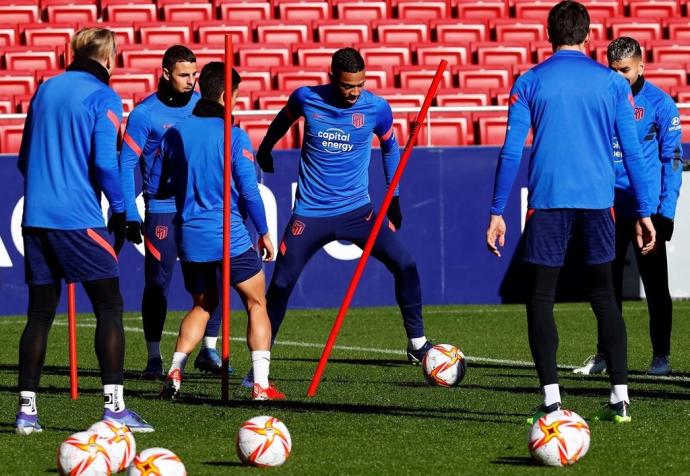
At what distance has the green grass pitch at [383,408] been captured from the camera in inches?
247

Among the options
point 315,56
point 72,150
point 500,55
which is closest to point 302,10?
point 315,56

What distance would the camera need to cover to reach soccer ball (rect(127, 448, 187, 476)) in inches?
216

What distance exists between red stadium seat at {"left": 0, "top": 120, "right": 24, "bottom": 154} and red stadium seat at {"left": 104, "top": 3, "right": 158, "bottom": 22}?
14.4 feet

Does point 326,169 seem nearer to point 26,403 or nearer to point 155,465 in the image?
point 26,403

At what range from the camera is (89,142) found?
7.01m

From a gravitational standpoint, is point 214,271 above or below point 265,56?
above

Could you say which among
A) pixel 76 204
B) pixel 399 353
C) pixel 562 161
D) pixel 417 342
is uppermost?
pixel 562 161

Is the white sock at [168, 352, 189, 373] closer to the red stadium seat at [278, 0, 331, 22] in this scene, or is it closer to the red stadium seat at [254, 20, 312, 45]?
the red stadium seat at [254, 20, 312, 45]

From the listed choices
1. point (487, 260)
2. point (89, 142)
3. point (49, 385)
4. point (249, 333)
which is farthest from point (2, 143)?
point (89, 142)

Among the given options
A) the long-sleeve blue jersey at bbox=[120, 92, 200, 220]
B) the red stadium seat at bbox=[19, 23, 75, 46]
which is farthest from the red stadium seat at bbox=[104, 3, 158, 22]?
the long-sleeve blue jersey at bbox=[120, 92, 200, 220]

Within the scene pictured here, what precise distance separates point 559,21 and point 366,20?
12.9 meters

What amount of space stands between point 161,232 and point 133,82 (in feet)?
27.3

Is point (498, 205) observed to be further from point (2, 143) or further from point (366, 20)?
point (366, 20)

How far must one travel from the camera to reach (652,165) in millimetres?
9312
